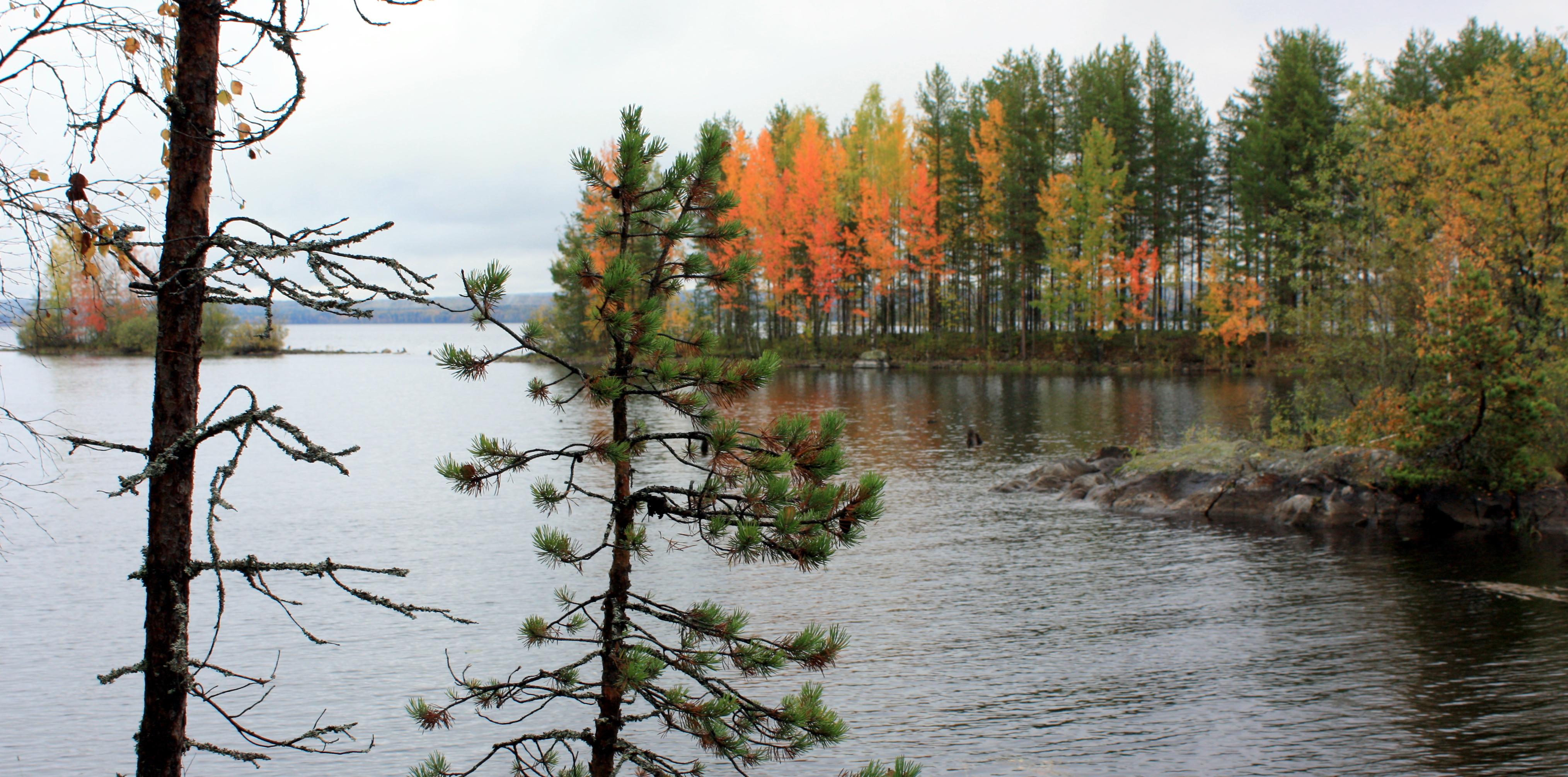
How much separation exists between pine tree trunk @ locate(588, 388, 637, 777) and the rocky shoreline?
57.6 ft

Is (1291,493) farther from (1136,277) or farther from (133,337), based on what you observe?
(133,337)

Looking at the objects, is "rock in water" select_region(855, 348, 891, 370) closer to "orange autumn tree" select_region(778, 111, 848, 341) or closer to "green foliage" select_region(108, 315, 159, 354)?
"orange autumn tree" select_region(778, 111, 848, 341)

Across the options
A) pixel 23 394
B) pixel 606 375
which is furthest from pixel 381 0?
pixel 23 394

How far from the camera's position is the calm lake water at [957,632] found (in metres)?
9.86

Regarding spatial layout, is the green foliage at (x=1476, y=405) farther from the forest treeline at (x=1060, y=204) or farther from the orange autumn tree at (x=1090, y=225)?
the orange autumn tree at (x=1090, y=225)

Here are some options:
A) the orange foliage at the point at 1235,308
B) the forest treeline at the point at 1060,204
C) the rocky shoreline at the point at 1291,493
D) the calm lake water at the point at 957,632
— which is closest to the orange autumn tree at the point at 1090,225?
the forest treeline at the point at 1060,204

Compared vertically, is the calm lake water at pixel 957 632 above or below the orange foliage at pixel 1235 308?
below

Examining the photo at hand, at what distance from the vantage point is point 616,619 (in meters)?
5.80

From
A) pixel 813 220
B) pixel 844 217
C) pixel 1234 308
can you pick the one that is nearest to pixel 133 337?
pixel 813 220

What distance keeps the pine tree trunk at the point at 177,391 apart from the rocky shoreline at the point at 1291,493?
19.7 metres

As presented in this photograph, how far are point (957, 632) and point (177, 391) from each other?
10.7 meters

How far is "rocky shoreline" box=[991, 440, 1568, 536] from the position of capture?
19328 millimetres

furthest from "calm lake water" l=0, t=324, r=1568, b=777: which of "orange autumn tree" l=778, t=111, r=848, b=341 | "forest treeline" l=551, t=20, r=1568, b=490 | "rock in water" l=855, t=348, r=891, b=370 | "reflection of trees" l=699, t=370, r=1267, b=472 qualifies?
"orange autumn tree" l=778, t=111, r=848, b=341

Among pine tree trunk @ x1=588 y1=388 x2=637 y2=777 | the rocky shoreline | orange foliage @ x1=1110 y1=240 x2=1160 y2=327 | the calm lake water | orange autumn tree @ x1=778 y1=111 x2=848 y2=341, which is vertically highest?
orange autumn tree @ x1=778 y1=111 x2=848 y2=341
